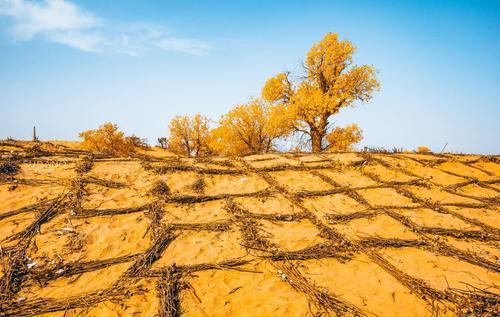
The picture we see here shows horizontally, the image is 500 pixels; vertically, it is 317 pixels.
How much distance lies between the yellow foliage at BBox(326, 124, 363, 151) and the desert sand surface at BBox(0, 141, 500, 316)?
12876mm

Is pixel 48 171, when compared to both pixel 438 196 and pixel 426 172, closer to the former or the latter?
pixel 438 196

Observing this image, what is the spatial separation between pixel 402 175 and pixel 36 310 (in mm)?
7662

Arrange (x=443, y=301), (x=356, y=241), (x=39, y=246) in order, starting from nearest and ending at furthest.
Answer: (x=443, y=301) < (x=39, y=246) < (x=356, y=241)

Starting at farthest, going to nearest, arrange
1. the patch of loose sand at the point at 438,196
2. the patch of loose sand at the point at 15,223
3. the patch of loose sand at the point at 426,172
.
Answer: the patch of loose sand at the point at 426,172 < the patch of loose sand at the point at 438,196 < the patch of loose sand at the point at 15,223

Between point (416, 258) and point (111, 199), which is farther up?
point (111, 199)

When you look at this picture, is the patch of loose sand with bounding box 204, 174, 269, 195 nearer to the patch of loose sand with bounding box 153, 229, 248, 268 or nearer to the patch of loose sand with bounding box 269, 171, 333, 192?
the patch of loose sand with bounding box 269, 171, 333, 192

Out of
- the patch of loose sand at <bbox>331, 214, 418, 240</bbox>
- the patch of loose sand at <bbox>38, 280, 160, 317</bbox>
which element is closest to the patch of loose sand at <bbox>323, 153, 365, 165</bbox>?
the patch of loose sand at <bbox>331, 214, 418, 240</bbox>

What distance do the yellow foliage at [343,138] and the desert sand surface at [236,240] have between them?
12876 millimetres

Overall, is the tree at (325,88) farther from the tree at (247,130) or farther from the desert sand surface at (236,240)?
the desert sand surface at (236,240)

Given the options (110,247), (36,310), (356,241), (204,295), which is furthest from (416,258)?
(36,310)

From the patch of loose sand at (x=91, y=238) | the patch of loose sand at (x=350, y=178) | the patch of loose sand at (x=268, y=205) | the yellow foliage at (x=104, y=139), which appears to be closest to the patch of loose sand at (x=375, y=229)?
the patch of loose sand at (x=268, y=205)

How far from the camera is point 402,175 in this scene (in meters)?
6.95

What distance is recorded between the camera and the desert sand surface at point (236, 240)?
2.98 metres

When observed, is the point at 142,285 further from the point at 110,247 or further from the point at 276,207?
the point at 276,207
